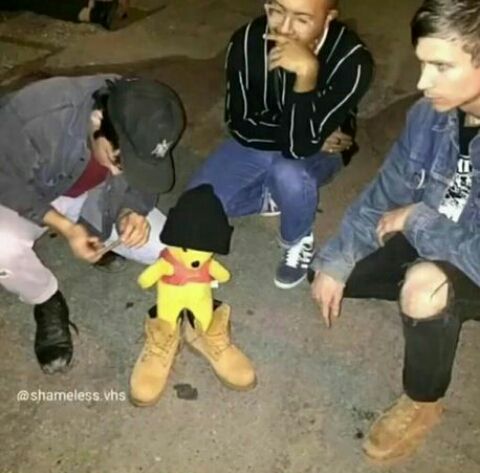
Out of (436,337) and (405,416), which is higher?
(436,337)

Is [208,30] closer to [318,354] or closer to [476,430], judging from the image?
[318,354]

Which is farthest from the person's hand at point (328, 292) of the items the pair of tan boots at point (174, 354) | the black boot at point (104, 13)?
the black boot at point (104, 13)

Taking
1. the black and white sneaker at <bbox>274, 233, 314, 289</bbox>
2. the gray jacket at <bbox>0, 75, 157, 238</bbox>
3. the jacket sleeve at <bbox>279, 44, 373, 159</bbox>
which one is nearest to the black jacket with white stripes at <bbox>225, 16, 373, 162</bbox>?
the jacket sleeve at <bbox>279, 44, 373, 159</bbox>

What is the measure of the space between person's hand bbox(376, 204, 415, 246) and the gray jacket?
58 centimetres

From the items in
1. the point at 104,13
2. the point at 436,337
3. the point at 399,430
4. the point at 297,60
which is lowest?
the point at 104,13

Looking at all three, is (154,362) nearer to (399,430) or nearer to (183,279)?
(183,279)

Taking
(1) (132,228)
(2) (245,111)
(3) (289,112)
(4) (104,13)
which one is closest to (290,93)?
(3) (289,112)

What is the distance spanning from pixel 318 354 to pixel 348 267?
0.88 feet

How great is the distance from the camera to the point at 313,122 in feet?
5.66

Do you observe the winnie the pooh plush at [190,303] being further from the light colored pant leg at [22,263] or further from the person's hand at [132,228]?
the light colored pant leg at [22,263]

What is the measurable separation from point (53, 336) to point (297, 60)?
2.42 feet

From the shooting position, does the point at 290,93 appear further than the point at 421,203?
Yes

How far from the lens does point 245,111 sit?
1.82m

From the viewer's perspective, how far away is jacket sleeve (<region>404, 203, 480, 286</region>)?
52.9 inches
